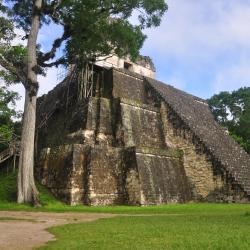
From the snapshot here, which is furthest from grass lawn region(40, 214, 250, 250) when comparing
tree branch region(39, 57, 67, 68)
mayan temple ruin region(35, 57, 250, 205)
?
tree branch region(39, 57, 67, 68)

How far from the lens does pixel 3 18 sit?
1152 cm

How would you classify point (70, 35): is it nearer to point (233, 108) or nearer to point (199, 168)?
point (199, 168)

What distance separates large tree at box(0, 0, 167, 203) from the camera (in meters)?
13.0

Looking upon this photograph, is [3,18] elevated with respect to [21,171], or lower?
elevated

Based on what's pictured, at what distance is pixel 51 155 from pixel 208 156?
651cm

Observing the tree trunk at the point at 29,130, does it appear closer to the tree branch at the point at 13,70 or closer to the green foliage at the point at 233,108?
the tree branch at the point at 13,70

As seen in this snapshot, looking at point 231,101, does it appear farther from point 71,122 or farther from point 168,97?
point 71,122

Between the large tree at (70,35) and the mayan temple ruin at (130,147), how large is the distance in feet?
5.98

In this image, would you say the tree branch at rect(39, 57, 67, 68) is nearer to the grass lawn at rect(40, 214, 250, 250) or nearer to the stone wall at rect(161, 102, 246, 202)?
the stone wall at rect(161, 102, 246, 202)

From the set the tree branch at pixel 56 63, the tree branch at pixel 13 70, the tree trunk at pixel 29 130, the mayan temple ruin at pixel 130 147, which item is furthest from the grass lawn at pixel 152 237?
the tree branch at pixel 56 63

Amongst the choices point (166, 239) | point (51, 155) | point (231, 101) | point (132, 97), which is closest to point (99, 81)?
point (132, 97)

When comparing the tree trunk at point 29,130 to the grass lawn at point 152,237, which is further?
the tree trunk at point 29,130

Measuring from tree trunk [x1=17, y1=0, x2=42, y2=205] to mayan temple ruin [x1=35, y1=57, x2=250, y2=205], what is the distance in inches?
54.1

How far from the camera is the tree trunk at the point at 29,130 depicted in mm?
12586
